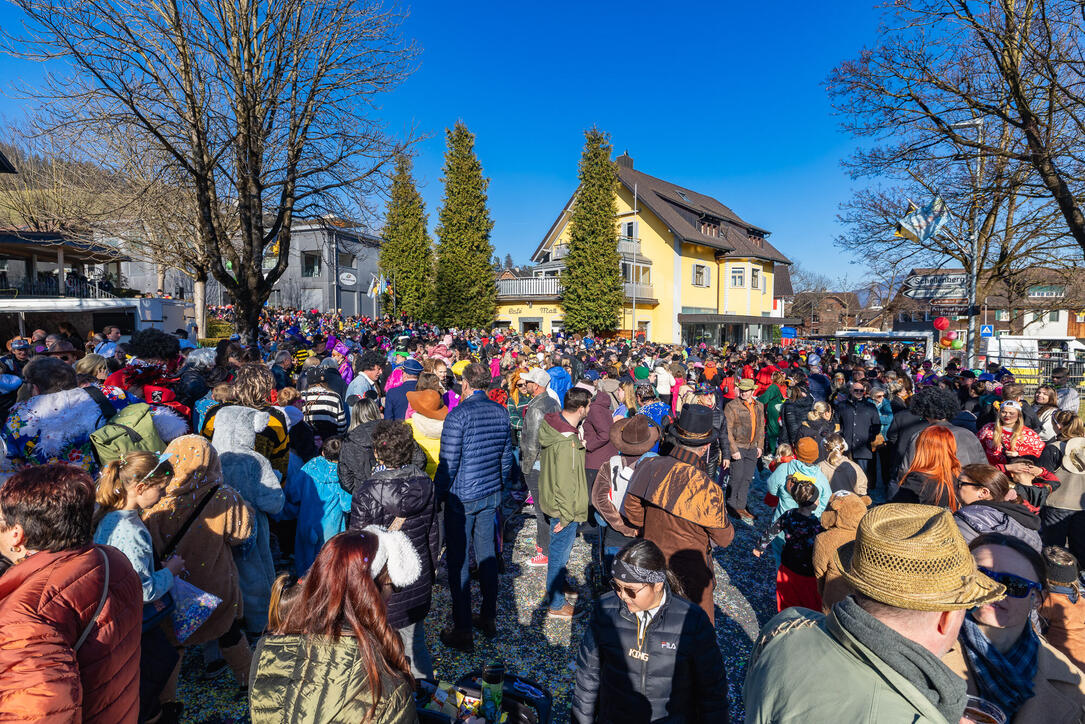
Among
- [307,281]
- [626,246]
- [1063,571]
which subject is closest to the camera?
[1063,571]

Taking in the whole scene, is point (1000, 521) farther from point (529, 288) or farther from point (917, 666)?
point (529, 288)

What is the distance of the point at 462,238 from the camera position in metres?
31.5

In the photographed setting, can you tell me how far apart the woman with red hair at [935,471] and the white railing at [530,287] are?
96.0ft

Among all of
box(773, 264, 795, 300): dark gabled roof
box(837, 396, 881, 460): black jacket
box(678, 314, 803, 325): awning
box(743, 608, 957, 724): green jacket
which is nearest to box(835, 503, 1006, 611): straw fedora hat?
box(743, 608, 957, 724): green jacket

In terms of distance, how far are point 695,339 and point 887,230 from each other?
Result: 18.4 meters

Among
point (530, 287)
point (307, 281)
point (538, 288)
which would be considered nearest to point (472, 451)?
point (538, 288)

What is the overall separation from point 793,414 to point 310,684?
6.79m

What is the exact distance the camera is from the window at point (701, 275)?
113 feet

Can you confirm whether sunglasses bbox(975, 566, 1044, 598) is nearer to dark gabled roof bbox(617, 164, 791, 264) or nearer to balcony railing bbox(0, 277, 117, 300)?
balcony railing bbox(0, 277, 117, 300)

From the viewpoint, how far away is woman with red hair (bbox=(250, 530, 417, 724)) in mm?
1707

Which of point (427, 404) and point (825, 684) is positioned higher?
point (427, 404)

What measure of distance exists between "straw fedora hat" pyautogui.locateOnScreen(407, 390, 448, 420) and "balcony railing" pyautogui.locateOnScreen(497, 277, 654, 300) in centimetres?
2803

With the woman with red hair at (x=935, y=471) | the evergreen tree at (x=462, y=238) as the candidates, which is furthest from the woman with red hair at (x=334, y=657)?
the evergreen tree at (x=462, y=238)

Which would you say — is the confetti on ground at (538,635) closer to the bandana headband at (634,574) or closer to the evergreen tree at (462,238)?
the bandana headband at (634,574)
